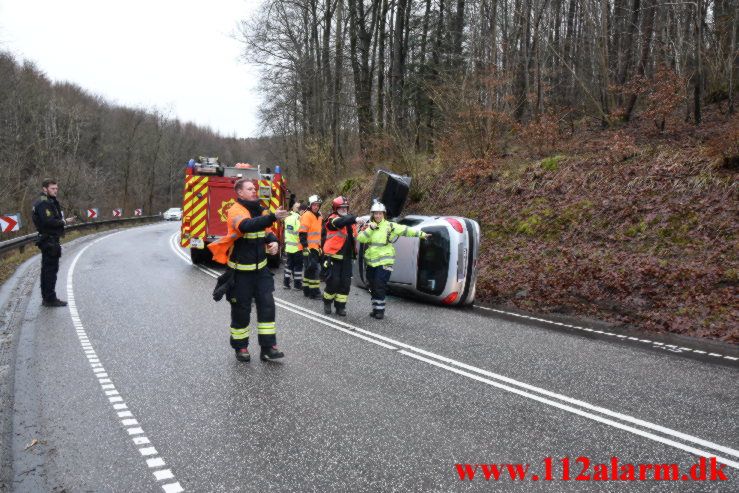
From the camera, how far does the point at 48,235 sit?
8.68m

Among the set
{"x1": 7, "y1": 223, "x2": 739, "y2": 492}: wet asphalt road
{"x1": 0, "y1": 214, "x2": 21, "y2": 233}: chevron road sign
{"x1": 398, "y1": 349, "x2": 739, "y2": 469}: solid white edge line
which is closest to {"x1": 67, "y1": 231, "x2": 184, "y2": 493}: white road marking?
{"x1": 7, "y1": 223, "x2": 739, "y2": 492}: wet asphalt road

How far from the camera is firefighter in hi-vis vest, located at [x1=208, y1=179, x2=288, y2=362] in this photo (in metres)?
5.64

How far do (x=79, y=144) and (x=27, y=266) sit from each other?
47484 mm

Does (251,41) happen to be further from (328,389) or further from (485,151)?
(328,389)

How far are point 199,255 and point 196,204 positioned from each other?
5.11 feet

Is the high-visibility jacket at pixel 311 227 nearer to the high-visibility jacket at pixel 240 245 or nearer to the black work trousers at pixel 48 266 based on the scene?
the black work trousers at pixel 48 266

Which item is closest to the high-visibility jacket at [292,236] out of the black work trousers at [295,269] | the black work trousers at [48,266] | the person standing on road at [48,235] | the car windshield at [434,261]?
the black work trousers at [295,269]

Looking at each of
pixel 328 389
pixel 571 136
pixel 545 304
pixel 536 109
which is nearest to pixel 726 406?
pixel 328 389

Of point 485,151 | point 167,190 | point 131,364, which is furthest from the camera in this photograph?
point 167,190

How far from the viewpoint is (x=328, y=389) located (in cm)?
490

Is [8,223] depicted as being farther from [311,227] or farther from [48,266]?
[311,227]

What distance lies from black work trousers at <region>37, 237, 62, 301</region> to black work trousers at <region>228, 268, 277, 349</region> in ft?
15.1

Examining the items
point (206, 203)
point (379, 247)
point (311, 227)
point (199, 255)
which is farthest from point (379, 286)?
point (199, 255)

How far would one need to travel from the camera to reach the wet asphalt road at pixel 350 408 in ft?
11.0
